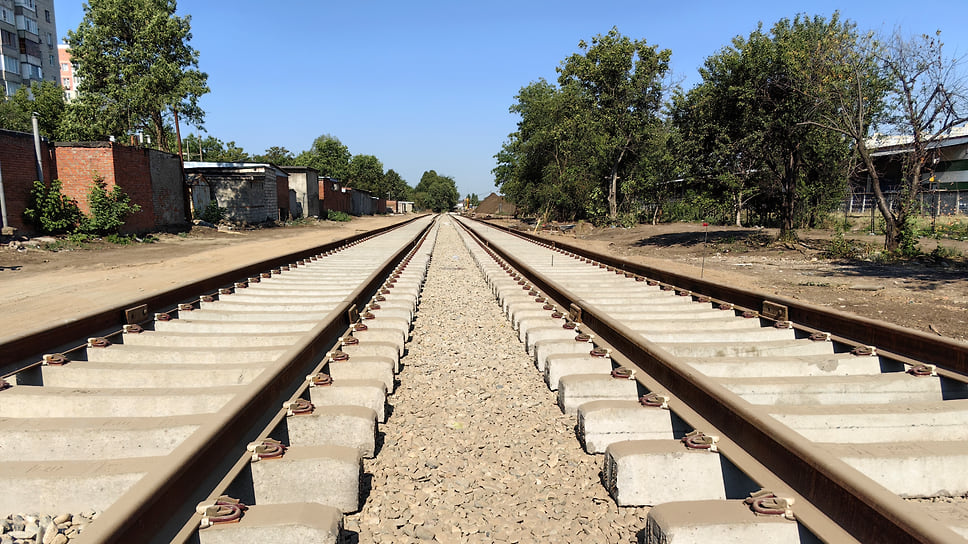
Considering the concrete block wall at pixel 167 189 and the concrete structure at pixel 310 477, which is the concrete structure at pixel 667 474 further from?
the concrete block wall at pixel 167 189

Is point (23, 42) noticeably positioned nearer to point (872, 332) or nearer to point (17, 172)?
point (17, 172)

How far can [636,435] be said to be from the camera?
8.07 ft

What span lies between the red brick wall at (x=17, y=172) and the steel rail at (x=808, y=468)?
19.7 meters

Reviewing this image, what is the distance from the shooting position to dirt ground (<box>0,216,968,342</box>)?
672cm

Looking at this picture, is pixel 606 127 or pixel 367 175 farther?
pixel 367 175

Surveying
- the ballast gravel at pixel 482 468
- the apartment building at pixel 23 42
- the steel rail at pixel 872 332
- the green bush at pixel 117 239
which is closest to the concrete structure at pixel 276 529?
the ballast gravel at pixel 482 468

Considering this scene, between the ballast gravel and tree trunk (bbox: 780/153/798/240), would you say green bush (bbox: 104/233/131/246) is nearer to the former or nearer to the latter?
the ballast gravel

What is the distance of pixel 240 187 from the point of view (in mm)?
29500

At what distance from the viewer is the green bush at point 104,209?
17.4 m

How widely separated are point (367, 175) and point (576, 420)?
9787 centimetres

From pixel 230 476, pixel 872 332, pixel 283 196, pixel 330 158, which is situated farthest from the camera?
pixel 330 158

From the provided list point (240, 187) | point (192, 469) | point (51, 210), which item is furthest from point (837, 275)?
point (240, 187)

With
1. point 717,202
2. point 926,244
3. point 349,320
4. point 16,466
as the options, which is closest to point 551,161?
point 717,202

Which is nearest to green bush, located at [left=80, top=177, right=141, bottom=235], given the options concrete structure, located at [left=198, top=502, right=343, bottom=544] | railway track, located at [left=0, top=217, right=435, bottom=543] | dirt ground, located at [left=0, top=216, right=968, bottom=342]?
dirt ground, located at [left=0, top=216, right=968, bottom=342]
